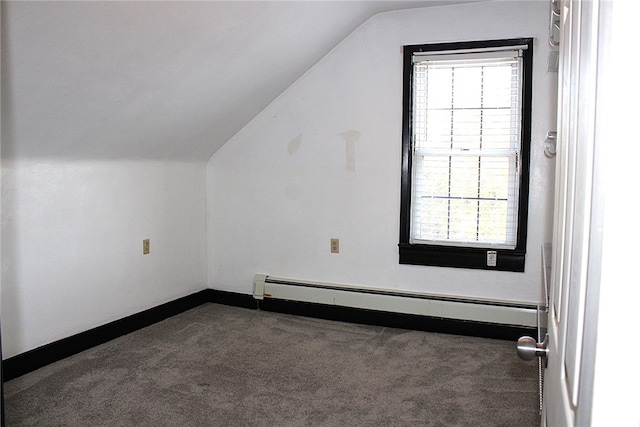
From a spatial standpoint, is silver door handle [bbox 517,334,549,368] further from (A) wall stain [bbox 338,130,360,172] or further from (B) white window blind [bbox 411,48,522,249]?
(A) wall stain [bbox 338,130,360,172]

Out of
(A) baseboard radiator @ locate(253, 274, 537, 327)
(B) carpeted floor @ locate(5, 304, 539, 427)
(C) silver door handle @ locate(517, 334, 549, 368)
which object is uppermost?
(C) silver door handle @ locate(517, 334, 549, 368)

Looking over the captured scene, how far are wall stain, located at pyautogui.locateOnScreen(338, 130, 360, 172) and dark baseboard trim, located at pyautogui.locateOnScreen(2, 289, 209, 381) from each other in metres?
1.60

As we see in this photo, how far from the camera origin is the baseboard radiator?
138 inches

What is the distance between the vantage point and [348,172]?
390cm

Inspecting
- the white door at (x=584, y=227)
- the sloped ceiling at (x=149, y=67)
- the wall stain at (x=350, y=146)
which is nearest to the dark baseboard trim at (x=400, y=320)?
the wall stain at (x=350, y=146)

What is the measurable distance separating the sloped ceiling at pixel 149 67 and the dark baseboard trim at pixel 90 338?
1.07 meters

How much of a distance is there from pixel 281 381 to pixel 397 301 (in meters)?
1.18

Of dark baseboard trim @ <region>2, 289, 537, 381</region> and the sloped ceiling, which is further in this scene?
dark baseboard trim @ <region>2, 289, 537, 381</region>

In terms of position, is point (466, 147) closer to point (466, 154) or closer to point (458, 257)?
point (466, 154)

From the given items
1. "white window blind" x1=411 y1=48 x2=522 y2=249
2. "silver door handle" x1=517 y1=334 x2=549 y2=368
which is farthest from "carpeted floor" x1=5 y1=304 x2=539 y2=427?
"silver door handle" x1=517 y1=334 x2=549 y2=368

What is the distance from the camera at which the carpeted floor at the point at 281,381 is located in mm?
2506

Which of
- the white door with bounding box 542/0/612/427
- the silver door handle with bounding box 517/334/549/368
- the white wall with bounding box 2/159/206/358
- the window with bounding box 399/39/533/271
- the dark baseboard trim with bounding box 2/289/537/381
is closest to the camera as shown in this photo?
the white door with bounding box 542/0/612/427

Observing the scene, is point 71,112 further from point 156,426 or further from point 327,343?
point 327,343

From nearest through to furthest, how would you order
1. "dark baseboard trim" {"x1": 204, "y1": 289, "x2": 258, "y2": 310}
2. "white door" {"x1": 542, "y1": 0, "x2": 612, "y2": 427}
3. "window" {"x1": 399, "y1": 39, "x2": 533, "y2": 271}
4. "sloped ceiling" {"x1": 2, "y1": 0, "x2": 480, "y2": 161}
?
"white door" {"x1": 542, "y1": 0, "x2": 612, "y2": 427} < "sloped ceiling" {"x1": 2, "y1": 0, "x2": 480, "y2": 161} < "window" {"x1": 399, "y1": 39, "x2": 533, "y2": 271} < "dark baseboard trim" {"x1": 204, "y1": 289, "x2": 258, "y2": 310}
